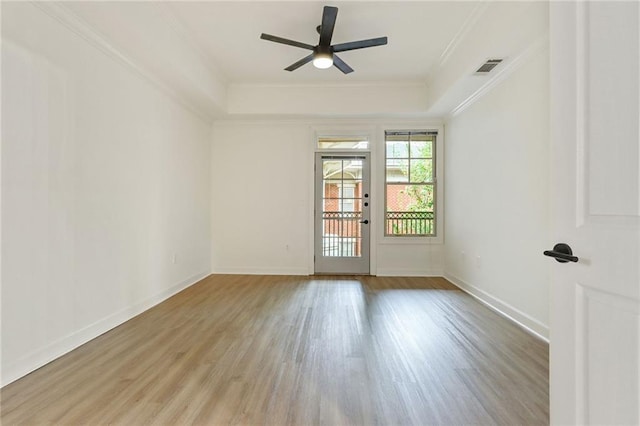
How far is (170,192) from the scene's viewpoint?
12.8ft

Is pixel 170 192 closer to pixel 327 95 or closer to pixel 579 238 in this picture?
pixel 327 95

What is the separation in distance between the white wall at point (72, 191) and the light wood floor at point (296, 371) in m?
0.27

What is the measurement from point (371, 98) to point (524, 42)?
2286 mm

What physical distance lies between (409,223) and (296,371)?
366cm

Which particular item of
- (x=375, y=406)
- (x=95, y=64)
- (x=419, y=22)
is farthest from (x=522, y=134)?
(x=95, y=64)

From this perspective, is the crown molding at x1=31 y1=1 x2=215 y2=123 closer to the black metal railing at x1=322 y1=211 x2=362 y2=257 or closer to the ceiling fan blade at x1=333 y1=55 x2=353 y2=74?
the ceiling fan blade at x1=333 y1=55 x2=353 y2=74

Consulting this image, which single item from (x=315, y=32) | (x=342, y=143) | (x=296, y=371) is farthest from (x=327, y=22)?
(x=296, y=371)

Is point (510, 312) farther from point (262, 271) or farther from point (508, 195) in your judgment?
point (262, 271)

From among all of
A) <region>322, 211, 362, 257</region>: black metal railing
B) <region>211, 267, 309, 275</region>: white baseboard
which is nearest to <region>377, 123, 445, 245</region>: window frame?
<region>322, 211, 362, 257</region>: black metal railing

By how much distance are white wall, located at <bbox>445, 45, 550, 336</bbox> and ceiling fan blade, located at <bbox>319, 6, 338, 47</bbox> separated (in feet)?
5.82

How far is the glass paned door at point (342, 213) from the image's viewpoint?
5168 millimetres

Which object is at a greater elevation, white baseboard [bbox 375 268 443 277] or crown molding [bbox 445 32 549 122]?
crown molding [bbox 445 32 549 122]

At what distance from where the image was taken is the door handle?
1.09 meters

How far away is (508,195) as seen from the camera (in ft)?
10.3
